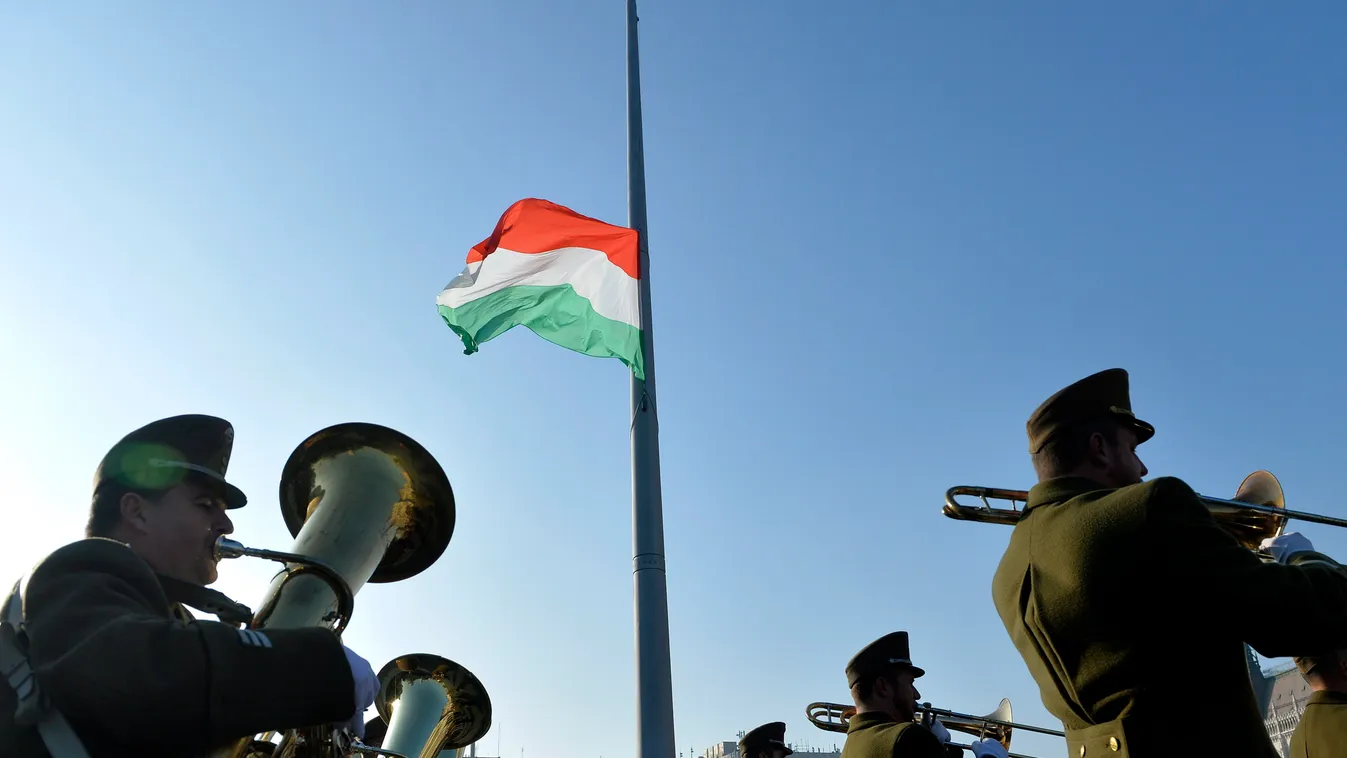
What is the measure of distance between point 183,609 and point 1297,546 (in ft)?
Result: 12.0

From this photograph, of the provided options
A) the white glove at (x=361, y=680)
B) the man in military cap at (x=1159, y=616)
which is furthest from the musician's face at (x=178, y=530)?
the man in military cap at (x=1159, y=616)

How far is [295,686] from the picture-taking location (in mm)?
2688

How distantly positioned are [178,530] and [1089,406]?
10.2 ft

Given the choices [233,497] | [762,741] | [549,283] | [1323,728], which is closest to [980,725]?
[762,741]

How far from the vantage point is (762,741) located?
10.2m

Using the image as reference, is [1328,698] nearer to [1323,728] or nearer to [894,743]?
[1323,728]

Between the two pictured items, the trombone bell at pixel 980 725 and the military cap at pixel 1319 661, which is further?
the trombone bell at pixel 980 725

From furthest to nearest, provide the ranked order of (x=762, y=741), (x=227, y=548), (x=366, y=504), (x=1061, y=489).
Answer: (x=762, y=741), (x=366, y=504), (x=1061, y=489), (x=227, y=548)

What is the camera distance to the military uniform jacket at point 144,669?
95.2 inches

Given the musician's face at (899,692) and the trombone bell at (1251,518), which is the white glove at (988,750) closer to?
the musician's face at (899,692)

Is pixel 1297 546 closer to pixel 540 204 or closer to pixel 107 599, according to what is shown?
→ pixel 107 599

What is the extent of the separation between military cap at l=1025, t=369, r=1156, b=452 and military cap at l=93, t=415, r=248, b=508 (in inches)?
113

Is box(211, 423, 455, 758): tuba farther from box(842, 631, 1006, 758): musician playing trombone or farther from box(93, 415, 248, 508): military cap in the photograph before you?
box(842, 631, 1006, 758): musician playing trombone

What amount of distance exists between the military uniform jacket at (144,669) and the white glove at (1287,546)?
121 inches
